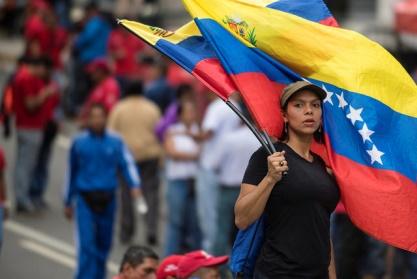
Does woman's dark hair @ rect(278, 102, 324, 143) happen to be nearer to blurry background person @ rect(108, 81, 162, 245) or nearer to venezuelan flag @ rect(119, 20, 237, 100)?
venezuelan flag @ rect(119, 20, 237, 100)

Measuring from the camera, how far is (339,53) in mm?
8547

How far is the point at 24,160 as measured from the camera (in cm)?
1723

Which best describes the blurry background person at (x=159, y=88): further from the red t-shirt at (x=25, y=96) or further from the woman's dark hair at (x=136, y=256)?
the woman's dark hair at (x=136, y=256)

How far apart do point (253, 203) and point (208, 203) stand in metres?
7.31

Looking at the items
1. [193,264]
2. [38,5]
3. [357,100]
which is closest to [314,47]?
[357,100]

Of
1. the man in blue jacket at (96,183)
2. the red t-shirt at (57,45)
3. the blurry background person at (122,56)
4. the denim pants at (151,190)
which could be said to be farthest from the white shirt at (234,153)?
the red t-shirt at (57,45)

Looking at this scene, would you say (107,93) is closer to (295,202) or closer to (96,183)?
(96,183)

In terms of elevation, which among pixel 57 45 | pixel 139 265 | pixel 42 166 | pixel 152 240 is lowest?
pixel 152 240

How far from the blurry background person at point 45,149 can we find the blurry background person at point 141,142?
140cm

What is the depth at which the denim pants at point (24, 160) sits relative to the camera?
17.2 meters

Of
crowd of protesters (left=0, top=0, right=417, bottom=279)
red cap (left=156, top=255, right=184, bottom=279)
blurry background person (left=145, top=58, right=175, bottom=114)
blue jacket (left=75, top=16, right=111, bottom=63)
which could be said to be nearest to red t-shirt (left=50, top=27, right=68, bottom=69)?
blue jacket (left=75, top=16, right=111, bottom=63)

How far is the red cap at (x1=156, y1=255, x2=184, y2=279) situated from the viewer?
9.79 meters

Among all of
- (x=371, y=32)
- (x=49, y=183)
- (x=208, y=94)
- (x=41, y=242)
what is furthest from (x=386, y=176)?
(x=371, y=32)

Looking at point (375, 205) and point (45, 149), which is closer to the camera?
point (375, 205)
